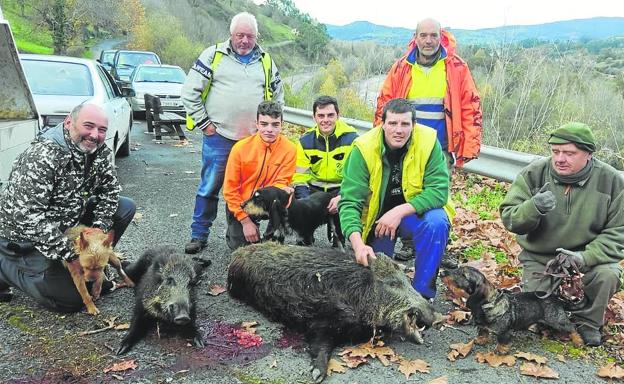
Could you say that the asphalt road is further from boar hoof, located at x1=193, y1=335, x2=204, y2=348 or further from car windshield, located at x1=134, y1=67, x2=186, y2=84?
car windshield, located at x1=134, y1=67, x2=186, y2=84

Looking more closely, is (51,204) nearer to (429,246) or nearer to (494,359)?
(429,246)

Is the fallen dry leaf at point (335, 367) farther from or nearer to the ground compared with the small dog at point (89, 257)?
nearer to the ground

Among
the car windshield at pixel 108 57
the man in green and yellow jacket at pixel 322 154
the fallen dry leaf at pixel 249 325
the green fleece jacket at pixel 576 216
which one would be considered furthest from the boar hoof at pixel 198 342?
the car windshield at pixel 108 57

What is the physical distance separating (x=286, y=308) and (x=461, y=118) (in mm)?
2967

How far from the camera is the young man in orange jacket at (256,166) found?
210 inches

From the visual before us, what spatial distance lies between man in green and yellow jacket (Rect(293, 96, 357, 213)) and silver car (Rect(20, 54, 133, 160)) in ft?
12.8

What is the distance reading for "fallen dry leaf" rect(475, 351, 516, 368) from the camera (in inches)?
146

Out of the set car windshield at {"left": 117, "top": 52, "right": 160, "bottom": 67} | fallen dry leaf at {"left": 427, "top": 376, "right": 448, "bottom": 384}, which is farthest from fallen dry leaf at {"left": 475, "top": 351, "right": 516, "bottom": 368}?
car windshield at {"left": 117, "top": 52, "right": 160, "bottom": 67}

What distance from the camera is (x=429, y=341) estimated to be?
4.02 m

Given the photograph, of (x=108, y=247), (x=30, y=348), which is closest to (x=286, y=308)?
(x=108, y=247)

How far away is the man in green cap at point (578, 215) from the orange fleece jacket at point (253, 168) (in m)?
2.28

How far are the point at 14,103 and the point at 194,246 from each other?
8.25 feet

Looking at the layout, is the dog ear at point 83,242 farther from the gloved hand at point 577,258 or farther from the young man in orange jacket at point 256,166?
the gloved hand at point 577,258

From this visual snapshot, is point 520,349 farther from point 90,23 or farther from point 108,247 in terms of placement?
point 90,23
